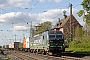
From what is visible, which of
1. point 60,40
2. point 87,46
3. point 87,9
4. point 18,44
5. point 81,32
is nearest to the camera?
point 60,40

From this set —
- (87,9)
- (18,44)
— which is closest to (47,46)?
(87,9)

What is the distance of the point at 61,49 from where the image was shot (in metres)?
30.1

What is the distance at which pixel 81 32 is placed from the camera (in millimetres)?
66562

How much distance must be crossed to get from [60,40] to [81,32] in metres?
37.7

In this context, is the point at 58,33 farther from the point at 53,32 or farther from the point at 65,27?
the point at 65,27

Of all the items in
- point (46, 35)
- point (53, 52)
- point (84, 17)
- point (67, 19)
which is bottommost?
point (53, 52)

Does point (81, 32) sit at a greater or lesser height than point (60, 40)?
greater

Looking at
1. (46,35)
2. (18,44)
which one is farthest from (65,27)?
(46,35)

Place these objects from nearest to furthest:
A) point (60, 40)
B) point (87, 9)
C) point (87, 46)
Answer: point (60, 40) → point (87, 46) → point (87, 9)

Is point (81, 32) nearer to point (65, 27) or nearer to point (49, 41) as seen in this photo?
point (65, 27)

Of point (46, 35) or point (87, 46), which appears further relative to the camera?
point (87, 46)

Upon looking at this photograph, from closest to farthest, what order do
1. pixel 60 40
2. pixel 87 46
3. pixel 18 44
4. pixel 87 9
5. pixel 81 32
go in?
pixel 60 40 < pixel 87 46 < pixel 87 9 < pixel 81 32 < pixel 18 44

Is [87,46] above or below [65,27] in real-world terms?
below

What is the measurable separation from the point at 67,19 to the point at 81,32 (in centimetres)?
2645
